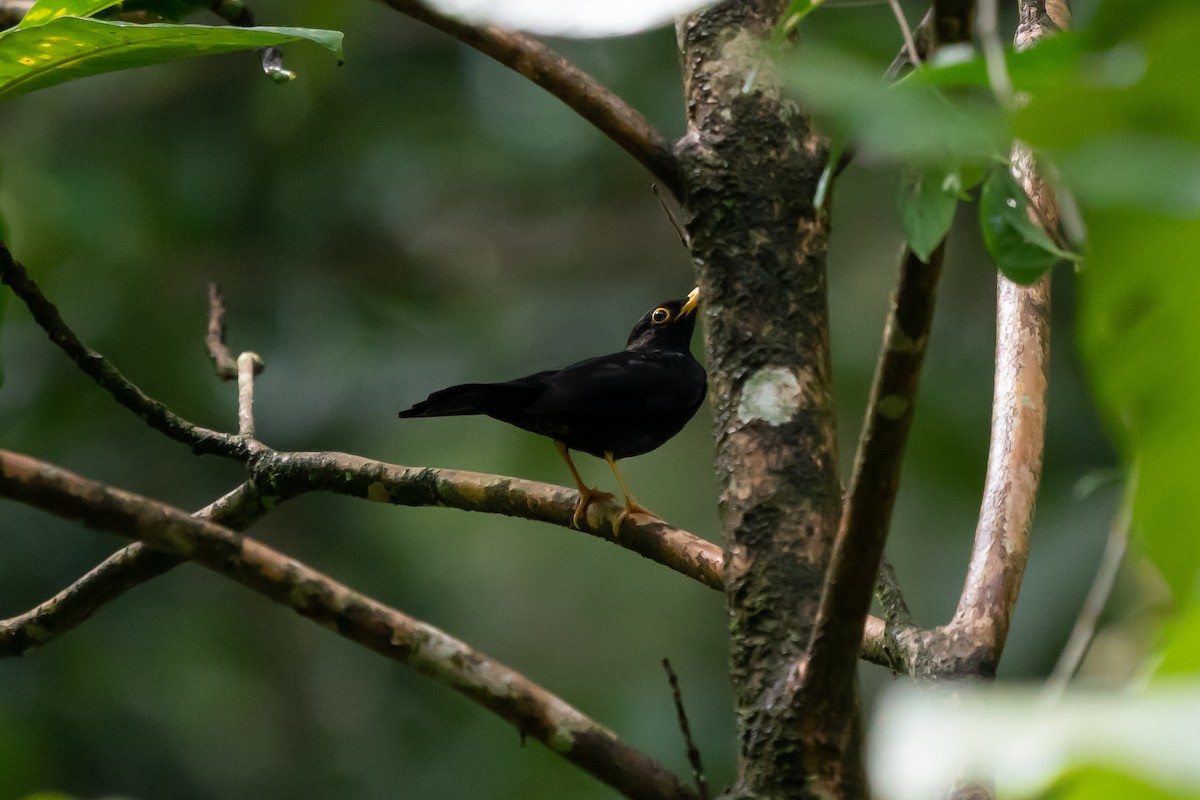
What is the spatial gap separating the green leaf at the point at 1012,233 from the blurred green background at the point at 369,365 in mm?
5480

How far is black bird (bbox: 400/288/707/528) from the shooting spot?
387 cm

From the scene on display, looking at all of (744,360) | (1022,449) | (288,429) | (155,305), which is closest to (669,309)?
(1022,449)

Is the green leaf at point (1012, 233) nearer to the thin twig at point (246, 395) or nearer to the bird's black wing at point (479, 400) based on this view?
the thin twig at point (246, 395)

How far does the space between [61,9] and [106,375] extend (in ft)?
2.48

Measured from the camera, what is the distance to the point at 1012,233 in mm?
1311

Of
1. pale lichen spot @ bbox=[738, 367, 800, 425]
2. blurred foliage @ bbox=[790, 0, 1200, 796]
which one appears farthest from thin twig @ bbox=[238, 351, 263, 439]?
blurred foliage @ bbox=[790, 0, 1200, 796]

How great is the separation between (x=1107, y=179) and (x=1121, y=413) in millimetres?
238

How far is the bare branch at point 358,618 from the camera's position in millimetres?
1274

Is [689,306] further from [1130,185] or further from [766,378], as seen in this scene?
[1130,185]

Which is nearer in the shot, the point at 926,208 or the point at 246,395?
the point at 926,208

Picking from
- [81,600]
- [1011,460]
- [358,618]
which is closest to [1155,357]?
[358,618]

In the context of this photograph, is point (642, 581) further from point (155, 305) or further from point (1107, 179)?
point (1107, 179)

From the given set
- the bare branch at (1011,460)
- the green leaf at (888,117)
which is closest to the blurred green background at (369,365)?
the bare branch at (1011,460)

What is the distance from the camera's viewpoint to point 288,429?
353 inches
